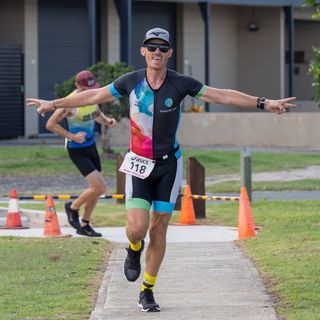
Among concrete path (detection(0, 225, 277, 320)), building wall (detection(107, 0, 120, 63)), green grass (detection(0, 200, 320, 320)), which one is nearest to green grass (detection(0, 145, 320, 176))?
building wall (detection(107, 0, 120, 63))

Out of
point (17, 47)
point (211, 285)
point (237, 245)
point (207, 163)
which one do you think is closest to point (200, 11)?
point (17, 47)

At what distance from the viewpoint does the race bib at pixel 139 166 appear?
342 inches

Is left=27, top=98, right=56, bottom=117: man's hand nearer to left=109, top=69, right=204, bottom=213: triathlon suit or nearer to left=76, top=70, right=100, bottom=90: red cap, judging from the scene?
left=109, top=69, right=204, bottom=213: triathlon suit

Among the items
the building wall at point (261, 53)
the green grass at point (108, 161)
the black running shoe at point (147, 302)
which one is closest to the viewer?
the black running shoe at point (147, 302)

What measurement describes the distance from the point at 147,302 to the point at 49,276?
5.79ft

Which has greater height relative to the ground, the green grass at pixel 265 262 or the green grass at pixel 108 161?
the green grass at pixel 108 161

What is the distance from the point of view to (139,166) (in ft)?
28.5

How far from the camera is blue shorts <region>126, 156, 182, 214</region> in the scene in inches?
343

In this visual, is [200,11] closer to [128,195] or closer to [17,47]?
[17,47]

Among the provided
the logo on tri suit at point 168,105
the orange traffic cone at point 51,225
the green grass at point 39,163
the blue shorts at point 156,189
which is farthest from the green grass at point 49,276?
the green grass at point 39,163

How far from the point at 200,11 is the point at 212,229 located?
70.9 ft

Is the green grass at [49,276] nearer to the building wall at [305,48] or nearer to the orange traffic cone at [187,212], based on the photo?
the orange traffic cone at [187,212]

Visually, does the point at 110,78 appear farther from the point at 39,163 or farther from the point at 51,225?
the point at 51,225

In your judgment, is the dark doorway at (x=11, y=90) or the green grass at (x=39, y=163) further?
the dark doorway at (x=11, y=90)
